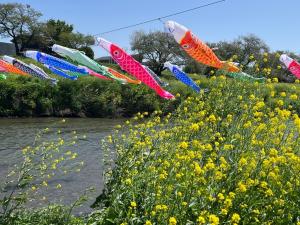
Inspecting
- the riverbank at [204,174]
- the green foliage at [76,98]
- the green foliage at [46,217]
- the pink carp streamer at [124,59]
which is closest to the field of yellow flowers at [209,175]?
the riverbank at [204,174]

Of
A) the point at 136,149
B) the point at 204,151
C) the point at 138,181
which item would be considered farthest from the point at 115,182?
the point at 204,151

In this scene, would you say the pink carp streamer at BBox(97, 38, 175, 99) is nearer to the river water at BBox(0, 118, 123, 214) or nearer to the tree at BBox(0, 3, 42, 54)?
the river water at BBox(0, 118, 123, 214)

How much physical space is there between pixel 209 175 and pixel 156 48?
53.6m

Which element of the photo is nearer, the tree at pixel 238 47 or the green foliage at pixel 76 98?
the green foliage at pixel 76 98

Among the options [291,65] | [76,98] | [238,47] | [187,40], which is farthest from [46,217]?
[238,47]

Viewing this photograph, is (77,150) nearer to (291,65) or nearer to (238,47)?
(291,65)

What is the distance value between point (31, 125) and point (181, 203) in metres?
19.0

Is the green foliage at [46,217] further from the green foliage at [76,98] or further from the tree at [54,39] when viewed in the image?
the tree at [54,39]

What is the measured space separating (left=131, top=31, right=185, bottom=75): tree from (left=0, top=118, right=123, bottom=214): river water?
3028 centimetres

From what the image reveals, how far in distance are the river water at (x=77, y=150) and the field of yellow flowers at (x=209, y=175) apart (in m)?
1.82

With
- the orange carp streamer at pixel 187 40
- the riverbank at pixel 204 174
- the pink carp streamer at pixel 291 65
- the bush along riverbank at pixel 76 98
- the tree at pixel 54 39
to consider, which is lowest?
the riverbank at pixel 204 174

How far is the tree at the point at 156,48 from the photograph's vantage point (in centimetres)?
5700

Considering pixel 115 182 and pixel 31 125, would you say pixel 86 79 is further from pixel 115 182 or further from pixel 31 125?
pixel 115 182

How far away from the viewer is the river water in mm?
9945
